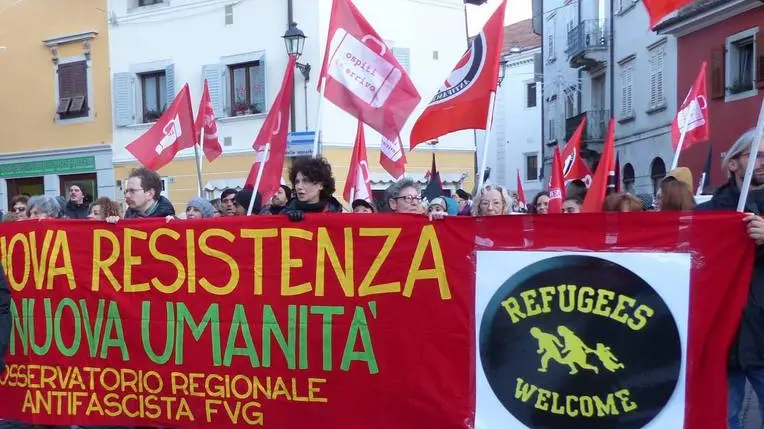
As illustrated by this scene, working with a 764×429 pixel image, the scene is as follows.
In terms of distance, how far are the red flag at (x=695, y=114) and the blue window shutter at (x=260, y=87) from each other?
38.0 ft

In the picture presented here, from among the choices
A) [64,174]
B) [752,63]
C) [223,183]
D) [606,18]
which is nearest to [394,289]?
[223,183]

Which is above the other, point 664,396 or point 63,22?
point 63,22

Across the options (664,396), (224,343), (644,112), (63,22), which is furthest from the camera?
(644,112)

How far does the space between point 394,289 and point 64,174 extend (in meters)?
19.8

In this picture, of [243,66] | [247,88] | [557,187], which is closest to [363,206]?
[557,187]

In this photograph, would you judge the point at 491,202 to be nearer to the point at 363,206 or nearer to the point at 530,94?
the point at 363,206

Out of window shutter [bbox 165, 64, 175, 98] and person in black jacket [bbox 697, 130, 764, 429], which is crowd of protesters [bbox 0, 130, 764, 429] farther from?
window shutter [bbox 165, 64, 175, 98]

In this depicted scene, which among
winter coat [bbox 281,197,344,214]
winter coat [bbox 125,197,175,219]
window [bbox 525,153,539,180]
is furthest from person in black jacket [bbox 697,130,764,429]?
window [bbox 525,153,539,180]

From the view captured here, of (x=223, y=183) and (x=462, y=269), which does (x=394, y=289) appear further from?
(x=223, y=183)

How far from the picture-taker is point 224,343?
15.6ft

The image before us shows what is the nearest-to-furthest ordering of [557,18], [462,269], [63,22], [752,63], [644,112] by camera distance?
1. [462,269]
2. [752,63]
3. [63,22]
4. [644,112]
5. [557,18]

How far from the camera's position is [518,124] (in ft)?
134

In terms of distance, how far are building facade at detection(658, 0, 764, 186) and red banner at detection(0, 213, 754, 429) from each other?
50.8 ft

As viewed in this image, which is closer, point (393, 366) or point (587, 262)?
point (587, 262)
